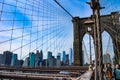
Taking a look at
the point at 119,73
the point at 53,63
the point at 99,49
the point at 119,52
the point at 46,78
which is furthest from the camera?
the point at 53,63

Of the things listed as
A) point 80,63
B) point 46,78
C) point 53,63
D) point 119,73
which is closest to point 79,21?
point 80,63

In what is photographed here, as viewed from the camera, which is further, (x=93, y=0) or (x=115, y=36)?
(x=115, y=36)

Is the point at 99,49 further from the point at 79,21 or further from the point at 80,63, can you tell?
the point at 79,21

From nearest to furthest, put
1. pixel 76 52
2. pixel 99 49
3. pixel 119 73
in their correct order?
pixel 99 49 < pixel 119 73 < pixel 76 52

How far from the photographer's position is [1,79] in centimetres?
553

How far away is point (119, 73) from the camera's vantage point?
21.5ft

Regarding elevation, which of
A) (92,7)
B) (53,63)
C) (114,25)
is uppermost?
(114,25)

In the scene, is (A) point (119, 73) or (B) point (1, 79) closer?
(B) point (1, 79)

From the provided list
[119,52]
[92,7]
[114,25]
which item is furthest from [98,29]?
[114,25]

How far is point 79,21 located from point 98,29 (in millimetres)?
22746

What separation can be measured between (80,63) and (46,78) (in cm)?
1963

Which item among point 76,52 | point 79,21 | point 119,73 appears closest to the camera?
point 119,73

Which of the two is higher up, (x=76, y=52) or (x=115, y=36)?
(x=115, y=36)

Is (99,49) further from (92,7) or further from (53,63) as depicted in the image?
(53,63)
